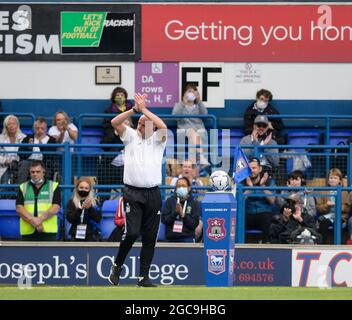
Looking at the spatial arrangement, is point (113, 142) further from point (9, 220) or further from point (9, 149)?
point (9, 220)

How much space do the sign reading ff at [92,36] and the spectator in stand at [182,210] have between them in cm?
372

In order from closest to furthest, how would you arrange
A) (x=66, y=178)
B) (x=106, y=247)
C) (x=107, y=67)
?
(x=106, y=247), (x=66, y=178), (x=107, y=67)

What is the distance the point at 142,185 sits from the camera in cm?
1571

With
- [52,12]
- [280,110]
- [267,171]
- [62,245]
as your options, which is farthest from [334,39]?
[62,245]

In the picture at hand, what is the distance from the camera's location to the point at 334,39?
2156cm

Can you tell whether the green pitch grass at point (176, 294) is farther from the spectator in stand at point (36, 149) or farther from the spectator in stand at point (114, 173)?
the spectator in stand at point (114, 173)

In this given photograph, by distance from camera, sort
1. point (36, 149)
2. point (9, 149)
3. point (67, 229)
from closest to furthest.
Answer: point (67, 229)
point (36, 149)
point (9, 149)

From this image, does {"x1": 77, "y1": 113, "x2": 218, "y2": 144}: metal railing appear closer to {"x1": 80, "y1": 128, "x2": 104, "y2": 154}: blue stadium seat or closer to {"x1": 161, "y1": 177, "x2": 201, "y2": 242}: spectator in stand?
{"x1": 80, "y1": 128, "x2": 104, "y2": 154}: blue stadium seat

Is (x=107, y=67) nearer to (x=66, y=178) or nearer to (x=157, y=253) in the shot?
(x=66, y=178)

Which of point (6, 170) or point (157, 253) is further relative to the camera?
point (6, 170)

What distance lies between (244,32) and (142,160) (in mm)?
6419

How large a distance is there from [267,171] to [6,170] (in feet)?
12.6

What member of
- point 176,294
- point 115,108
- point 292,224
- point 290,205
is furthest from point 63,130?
point 176,294

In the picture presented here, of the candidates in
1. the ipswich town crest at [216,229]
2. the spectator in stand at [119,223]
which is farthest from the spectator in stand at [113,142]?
the ipswich town crest at [216,229]
